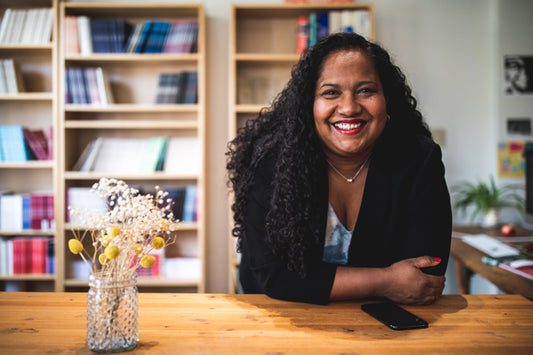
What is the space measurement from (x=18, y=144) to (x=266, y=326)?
2.74 metres

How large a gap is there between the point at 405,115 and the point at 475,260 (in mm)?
981

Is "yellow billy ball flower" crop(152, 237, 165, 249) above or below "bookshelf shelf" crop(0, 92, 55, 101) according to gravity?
below

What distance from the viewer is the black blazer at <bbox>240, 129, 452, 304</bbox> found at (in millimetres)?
1265

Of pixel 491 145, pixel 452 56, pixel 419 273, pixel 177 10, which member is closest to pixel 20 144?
pixel 177 10

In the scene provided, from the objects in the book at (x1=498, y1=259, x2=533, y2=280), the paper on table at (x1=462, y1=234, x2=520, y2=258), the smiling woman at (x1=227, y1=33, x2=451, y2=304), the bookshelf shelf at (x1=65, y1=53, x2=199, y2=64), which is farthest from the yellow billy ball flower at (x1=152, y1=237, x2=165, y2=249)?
the bookshelf shelf at (x1=65, y1=53, x2=199, y2=64)

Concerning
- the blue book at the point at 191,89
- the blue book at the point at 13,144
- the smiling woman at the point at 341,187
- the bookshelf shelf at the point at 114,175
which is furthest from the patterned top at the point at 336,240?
the blue book at the point at 13,144

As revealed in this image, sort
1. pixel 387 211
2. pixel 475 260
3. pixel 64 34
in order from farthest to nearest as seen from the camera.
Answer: pixel 64 34
pixel 475 260
pixel 387 211

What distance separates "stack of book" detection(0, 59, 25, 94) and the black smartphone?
2.99 m

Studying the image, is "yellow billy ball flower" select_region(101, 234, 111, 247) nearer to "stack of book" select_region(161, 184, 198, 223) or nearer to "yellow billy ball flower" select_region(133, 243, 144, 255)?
"yellow billy ball flower" select_region(133, 243, 144, 255)

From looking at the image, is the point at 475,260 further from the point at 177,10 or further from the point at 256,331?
the point at 177,10

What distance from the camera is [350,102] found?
1.27m

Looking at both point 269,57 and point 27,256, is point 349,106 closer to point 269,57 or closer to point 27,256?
point 269,57

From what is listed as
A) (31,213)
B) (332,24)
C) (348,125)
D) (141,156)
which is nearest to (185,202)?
(141,156)

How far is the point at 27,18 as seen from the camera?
2.96 m
